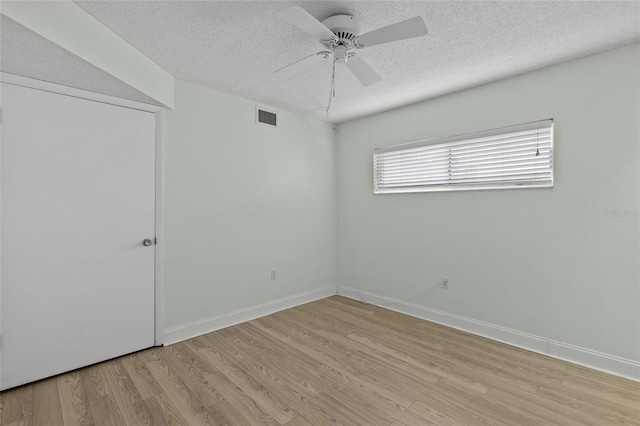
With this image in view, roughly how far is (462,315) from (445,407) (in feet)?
4.63

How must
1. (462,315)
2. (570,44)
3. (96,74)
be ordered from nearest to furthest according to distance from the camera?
(96,74)
(570,44)
(462,315)

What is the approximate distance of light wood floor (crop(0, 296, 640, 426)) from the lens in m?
1.80

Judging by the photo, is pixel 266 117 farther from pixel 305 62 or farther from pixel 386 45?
pixel 386 45

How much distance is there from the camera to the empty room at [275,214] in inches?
73.3

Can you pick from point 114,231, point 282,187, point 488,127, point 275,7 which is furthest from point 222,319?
point 488,127

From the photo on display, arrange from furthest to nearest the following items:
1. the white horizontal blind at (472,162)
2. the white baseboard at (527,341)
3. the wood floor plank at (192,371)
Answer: the white horizontal blind at (472,162) → the white baseboard at (527,341) → the wood floor plank at (192,371)

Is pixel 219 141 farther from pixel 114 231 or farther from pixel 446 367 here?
pixel 446 367

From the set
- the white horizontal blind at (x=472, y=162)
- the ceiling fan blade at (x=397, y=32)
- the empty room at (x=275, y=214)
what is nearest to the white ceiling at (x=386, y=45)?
the empty room at (x=275, y=214)

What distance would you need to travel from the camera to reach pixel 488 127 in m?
2.90

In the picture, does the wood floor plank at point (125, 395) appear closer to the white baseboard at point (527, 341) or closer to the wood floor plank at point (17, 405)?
the wood floor plank at point (17, 405)

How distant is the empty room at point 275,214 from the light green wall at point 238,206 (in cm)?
3

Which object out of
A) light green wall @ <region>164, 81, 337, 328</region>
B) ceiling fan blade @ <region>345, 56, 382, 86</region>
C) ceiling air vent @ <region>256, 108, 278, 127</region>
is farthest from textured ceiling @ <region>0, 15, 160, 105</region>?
ceiling fan blade @ <region>345, 56, 382, 86</region>

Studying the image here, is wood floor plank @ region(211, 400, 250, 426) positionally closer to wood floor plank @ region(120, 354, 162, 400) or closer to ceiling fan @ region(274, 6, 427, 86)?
wood floor plank @ region(120, 354, 162, 400)

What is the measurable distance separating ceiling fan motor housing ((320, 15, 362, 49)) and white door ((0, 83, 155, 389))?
1821mm
